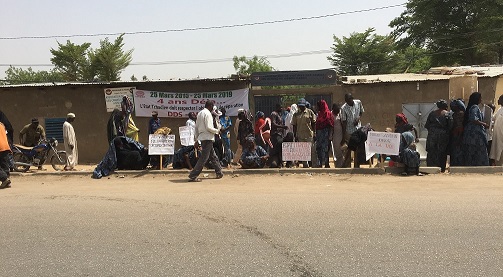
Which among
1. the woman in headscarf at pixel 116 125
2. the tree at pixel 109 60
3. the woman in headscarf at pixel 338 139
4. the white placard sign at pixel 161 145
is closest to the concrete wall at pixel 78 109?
the woman in headscarf at pixel 116 125

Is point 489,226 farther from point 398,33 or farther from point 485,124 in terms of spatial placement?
point 398,33

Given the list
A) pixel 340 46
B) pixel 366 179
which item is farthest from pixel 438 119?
pixel 340 46

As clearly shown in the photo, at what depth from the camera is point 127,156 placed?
37.7ft

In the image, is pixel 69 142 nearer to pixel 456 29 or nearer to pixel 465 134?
pixel 465 134

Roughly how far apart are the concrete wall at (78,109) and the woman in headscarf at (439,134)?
299 inches

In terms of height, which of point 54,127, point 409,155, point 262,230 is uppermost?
point 54,127

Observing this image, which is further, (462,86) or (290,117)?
(462,86)

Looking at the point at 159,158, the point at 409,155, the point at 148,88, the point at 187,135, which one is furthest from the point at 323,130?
the point at 148,88

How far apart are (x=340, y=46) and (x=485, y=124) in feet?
117

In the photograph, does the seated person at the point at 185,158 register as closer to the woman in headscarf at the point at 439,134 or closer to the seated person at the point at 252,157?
the seated person at the point at 252,157

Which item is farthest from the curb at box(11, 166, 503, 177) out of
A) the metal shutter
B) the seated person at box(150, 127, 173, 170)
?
A: the metal shutter

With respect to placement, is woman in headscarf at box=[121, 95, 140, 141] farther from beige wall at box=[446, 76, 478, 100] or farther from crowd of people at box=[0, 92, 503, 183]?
beige wall at box=[446, 76, 478, 100]

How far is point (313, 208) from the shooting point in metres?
7.04

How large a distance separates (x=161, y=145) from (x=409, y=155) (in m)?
5.64
